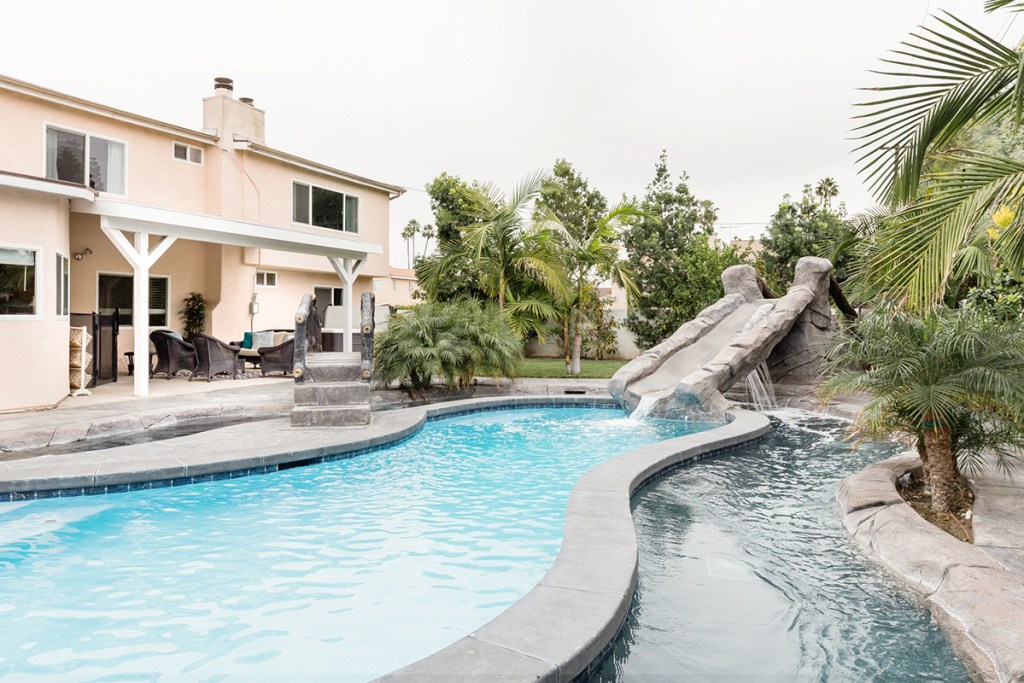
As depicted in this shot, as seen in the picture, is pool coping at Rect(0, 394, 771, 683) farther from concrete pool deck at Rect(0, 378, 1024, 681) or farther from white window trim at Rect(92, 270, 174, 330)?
white window trim at Rect(92, 270, 174, 330)

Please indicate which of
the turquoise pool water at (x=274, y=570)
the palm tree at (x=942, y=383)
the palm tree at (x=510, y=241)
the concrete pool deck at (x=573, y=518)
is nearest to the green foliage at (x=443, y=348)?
the concrete pool deck at (x=573, y=518)

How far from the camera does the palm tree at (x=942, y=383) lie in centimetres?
444

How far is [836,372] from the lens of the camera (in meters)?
5.51

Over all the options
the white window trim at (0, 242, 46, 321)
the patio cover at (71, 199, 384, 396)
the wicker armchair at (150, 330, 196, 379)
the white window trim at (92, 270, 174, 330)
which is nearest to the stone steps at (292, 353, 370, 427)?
the patio cover at (71, 199, 384, 396)

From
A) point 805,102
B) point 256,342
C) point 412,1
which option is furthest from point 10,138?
point 805,102

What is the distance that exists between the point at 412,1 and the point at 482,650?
629 inches

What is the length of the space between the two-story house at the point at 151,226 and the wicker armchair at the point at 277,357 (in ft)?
5.86

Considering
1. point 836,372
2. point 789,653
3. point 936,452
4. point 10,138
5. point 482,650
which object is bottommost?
point 789,653

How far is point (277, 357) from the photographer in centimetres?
1305

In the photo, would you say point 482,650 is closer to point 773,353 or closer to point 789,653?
point 789,653

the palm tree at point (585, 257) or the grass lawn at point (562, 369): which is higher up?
the palm tree at point (585, 257)

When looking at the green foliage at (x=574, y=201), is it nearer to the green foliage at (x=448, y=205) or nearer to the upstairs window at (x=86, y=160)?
the green foliage at (x=448, y=205)

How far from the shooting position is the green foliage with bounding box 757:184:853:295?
53.3 feet

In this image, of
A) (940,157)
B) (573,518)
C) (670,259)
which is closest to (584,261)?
(670,259)
